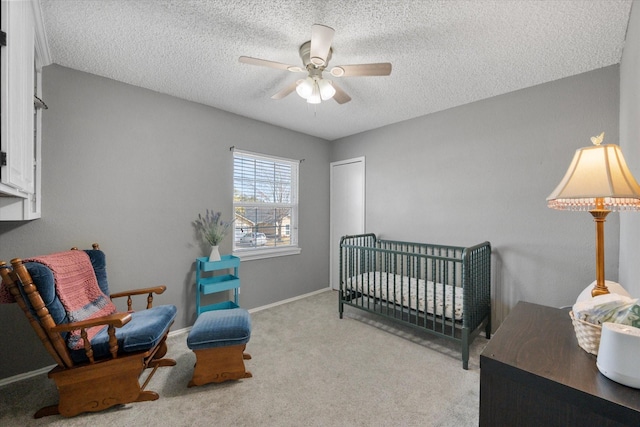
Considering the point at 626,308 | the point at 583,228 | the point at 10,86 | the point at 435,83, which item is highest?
the point at 435,83

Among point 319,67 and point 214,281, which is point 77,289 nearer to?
point 214,281

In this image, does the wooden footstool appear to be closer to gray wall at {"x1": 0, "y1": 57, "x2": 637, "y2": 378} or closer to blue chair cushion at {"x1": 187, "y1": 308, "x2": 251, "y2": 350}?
blue chair cushion at {"x1": 187, "y1": 308, "x2": 251, "y2": 350}

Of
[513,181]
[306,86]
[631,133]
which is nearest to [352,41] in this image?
[306,86]

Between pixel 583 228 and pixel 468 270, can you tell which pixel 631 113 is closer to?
pixel 583 228

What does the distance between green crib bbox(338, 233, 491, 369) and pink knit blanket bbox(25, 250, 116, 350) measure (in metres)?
2.19

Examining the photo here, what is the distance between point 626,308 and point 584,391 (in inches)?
12.9

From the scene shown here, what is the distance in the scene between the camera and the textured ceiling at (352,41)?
1.49m

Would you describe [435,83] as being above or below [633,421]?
above

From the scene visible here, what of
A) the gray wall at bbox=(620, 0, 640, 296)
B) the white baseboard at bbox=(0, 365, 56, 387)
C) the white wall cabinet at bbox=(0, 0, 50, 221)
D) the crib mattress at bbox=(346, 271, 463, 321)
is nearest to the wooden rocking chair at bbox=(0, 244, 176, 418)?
the white wall cabinet at bbox=(0, 0, 50, 221)

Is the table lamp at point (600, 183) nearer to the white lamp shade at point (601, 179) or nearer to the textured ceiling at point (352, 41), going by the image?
the white lamp shade at point (601, 179)

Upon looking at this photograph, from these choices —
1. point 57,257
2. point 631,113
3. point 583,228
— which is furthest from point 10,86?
point 583,228

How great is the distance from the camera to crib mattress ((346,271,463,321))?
229 centimetres

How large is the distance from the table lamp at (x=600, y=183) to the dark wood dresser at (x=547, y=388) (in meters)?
0.42

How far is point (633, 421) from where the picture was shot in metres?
0.61
